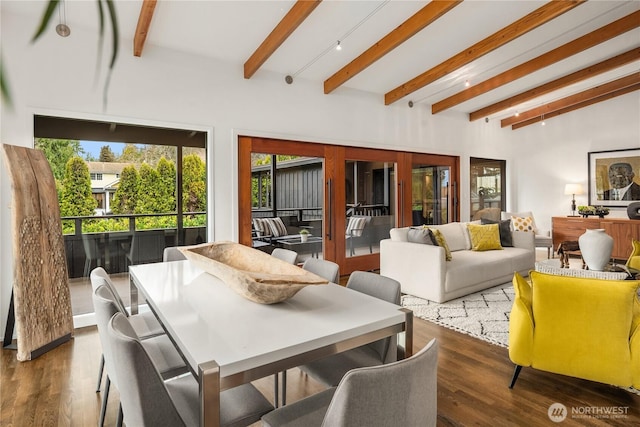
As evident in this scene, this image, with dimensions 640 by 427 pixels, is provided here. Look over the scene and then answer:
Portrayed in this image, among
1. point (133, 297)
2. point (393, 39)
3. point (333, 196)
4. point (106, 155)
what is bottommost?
point (133, 297)

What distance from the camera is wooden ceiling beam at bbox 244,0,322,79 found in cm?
325

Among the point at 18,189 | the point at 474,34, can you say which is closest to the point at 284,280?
the point at 18,189

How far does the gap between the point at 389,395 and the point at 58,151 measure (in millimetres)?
3734

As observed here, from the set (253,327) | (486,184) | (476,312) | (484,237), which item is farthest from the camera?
(486,184)

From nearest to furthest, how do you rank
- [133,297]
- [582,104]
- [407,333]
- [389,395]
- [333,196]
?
[389,395], [407,333], [133,297], [333,196], [582,104]

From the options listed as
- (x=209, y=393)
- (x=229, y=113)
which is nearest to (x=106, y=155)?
(x=229, y=113)

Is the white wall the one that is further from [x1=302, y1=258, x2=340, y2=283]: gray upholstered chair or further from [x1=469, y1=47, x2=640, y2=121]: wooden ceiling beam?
[x1=302, y1=258, x2=340, y2=283]: gray upholstered chair

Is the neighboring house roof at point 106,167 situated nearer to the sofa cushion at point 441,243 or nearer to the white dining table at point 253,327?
the white dining table at point 253,327

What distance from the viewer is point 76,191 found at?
356cm

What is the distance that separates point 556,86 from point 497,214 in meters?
2.72

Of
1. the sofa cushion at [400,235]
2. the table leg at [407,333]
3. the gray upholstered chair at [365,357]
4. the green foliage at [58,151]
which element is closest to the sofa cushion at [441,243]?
the sofa cushion at [400,235]

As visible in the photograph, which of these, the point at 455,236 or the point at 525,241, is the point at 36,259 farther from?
the point at 525,241

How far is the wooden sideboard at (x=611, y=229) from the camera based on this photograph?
20.7 ft

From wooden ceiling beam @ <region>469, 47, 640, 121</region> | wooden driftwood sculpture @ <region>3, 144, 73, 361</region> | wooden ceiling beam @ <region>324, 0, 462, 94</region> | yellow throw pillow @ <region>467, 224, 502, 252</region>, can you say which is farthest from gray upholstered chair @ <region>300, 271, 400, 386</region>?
wooden ceiling beam @ <region>469, 47, 640, 121</region>
